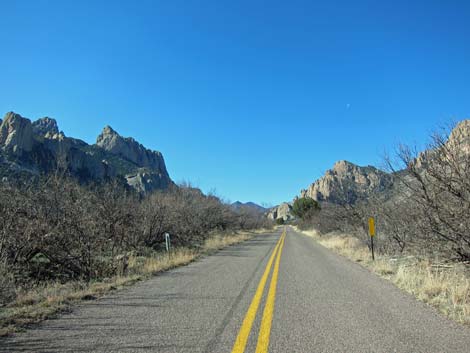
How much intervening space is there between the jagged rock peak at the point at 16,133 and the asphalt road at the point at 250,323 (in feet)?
251

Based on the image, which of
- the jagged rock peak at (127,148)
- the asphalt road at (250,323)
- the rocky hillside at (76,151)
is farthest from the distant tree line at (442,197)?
the jagged rock peak at (127,148)

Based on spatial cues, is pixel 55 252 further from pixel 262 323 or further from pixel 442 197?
pixel 442 197

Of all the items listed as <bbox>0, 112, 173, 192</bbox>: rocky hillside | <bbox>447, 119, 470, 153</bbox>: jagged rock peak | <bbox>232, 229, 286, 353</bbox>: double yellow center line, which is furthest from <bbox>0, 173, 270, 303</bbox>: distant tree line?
<bbox>0, 112, 173, 192</bbox>: rocky hillside

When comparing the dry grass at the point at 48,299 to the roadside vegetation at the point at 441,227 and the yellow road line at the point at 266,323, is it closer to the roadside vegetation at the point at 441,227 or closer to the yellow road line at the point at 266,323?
the yellow road line at the point at 266,323

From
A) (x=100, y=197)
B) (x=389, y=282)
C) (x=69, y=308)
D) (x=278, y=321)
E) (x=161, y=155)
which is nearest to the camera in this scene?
(x=278, y=321)

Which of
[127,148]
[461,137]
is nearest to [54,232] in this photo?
[461,137]

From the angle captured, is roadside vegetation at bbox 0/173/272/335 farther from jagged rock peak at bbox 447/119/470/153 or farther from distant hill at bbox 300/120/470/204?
jagged rock peak at bbox 447/119/470/153

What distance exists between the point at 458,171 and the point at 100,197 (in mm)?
13271

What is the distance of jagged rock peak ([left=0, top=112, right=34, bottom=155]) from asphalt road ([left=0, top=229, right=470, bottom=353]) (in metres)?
76.6

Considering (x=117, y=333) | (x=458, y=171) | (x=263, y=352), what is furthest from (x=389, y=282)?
(x=117, y=333)

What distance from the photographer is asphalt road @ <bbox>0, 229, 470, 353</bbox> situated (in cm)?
430

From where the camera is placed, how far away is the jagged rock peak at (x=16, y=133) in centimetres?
7506

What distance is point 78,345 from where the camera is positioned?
14.1 ft

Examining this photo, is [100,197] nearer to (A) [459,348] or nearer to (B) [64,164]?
(B) [64,164]
